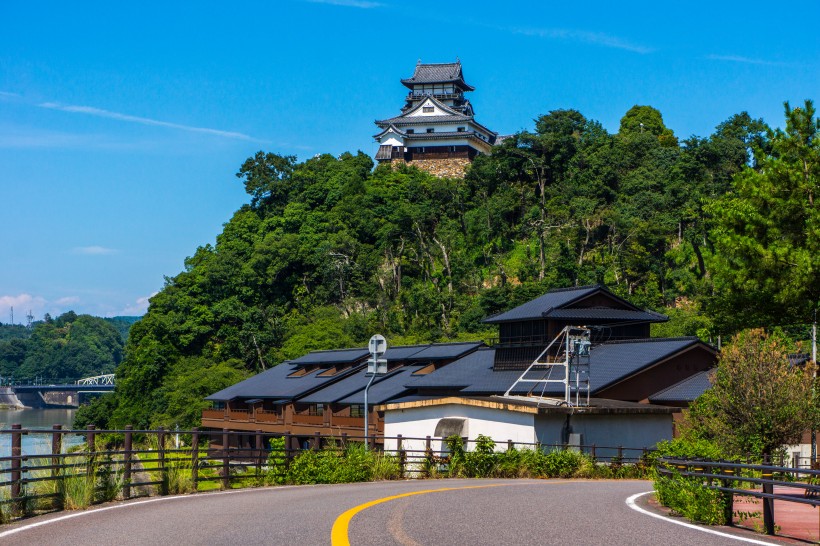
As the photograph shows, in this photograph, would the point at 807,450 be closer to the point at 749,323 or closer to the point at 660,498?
the point at 749,323

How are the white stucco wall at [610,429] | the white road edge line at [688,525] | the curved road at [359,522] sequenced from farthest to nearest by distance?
1. the white stucco wall at [610,429]
2. the white road edge line at [688,525]
3. the curved road at [359,522]

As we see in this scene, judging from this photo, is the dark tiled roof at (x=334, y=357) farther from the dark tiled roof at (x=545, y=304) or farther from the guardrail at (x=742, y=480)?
the guardrail at (x=742, y=480)

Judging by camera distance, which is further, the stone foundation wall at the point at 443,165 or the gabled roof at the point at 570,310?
the stone foundation wall at the point at 443,165

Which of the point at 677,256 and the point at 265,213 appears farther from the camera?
the point at 265,213

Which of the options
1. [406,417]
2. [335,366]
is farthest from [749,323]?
[335,366]

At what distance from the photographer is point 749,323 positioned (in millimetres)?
33531

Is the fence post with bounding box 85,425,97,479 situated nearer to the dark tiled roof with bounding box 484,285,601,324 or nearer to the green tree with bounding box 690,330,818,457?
the green tree with bounding box 690,330,818,457

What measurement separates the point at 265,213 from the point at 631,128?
39846 millimetres

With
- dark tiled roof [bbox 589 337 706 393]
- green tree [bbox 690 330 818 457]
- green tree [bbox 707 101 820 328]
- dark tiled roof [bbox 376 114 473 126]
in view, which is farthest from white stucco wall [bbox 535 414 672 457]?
dark tiled roof [bbox 376 114 473 126]

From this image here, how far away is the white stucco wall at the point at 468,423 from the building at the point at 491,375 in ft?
1.14

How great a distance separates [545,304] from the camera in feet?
175

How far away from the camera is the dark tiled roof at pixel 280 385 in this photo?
203 ft

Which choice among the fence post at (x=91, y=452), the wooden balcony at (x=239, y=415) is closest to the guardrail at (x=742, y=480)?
the fence post at (x=91, y=452)

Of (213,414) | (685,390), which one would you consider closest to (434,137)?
(213,414)
